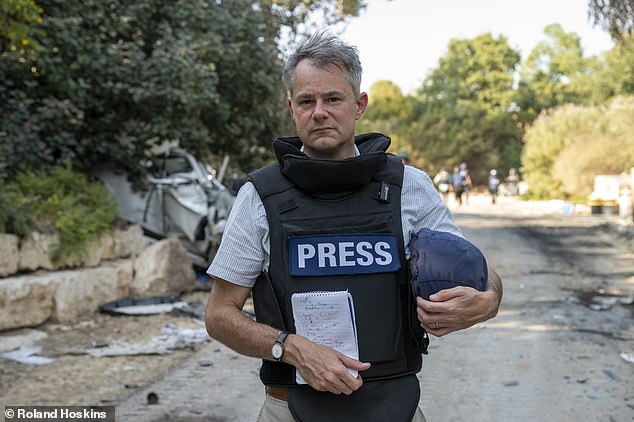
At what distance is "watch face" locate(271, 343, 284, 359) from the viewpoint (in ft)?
6.36

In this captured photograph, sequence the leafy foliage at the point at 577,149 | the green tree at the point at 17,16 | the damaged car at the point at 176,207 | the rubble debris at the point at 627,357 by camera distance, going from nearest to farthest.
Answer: the rubble debris at the point at 627,357, the green tree at the point at 17,16, the damaged car at the point at 176,207, the leafy foliage at the point at 577,149

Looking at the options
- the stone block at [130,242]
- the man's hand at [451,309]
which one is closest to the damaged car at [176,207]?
the stone block at [130,242]

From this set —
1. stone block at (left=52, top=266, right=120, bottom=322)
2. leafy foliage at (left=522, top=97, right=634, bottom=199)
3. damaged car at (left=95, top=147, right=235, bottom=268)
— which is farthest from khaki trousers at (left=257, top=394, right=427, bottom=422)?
leafy foliage at (left=522, top=97, right=634, bottom=199)

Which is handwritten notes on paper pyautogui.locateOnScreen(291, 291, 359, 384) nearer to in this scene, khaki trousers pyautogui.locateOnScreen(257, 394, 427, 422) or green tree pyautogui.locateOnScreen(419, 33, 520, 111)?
khaki trousers pyautogui.locateOnScreen(257, 394, 427, 422)

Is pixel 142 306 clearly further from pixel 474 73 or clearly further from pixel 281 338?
pixel 474 73

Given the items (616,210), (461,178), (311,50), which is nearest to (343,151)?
(311,50)

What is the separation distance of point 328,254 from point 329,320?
0.62 feet

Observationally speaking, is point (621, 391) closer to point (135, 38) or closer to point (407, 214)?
point (407, 214)

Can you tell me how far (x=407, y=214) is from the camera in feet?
7.00

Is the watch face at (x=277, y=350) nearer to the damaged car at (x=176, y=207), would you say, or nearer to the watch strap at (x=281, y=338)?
the watch strap at (x=281, y=338)

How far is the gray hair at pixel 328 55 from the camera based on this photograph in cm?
208

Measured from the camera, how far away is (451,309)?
190cm

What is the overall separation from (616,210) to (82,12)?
1812 cm

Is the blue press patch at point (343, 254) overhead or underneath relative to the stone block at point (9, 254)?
overhead
